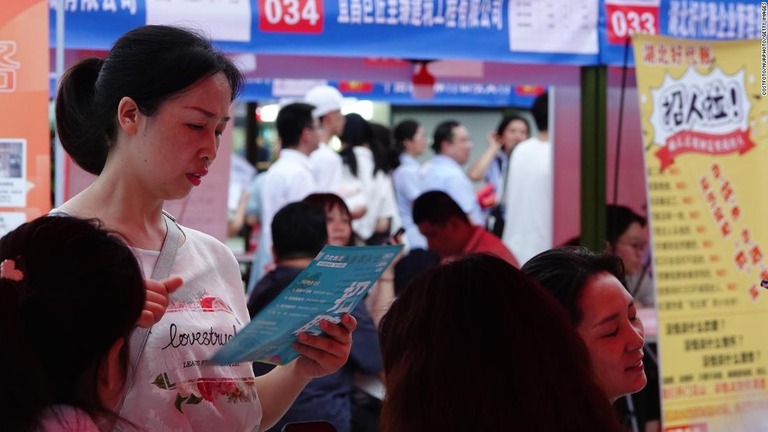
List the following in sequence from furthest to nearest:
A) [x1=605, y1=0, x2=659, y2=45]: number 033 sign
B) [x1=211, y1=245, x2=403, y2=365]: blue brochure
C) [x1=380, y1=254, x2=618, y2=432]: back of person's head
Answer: [x1=605, y1=0, x2=659, y2=45]: number 033 sign < [x1=211, y1=245, x2=403, y2=365]: blue brochure < [x1=380, y1=254, x2=618, y2=432]: back of person's head

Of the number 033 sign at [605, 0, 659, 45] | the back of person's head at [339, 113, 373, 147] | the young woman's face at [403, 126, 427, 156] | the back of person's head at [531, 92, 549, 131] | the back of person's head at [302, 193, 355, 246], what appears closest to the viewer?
the number 033 sign at [605, 0, 659, 45]

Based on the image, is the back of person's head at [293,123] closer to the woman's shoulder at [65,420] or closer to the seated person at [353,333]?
the seated person at [353,333]

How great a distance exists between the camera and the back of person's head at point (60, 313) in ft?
4.92

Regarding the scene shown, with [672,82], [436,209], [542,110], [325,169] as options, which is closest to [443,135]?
[325,169]

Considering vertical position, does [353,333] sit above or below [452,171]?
below

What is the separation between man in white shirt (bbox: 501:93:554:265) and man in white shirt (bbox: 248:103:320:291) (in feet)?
3.94

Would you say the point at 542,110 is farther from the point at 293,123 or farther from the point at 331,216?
the point at 331,216

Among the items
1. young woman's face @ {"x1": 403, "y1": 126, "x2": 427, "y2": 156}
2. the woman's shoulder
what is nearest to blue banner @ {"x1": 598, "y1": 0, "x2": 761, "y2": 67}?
the woman's shoulder

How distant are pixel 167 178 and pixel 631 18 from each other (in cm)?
305

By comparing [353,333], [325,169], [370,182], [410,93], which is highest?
[410,93]

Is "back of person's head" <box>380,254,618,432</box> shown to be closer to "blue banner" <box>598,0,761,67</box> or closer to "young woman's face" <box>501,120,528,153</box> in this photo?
"blue banner" <box>598,0,761,67</box>

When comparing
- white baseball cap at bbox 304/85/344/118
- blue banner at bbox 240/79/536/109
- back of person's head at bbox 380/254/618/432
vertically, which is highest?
blue banner at bbox 240/79/536/109

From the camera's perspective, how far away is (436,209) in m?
5.35

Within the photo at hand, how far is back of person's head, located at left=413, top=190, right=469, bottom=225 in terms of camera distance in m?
5.34
